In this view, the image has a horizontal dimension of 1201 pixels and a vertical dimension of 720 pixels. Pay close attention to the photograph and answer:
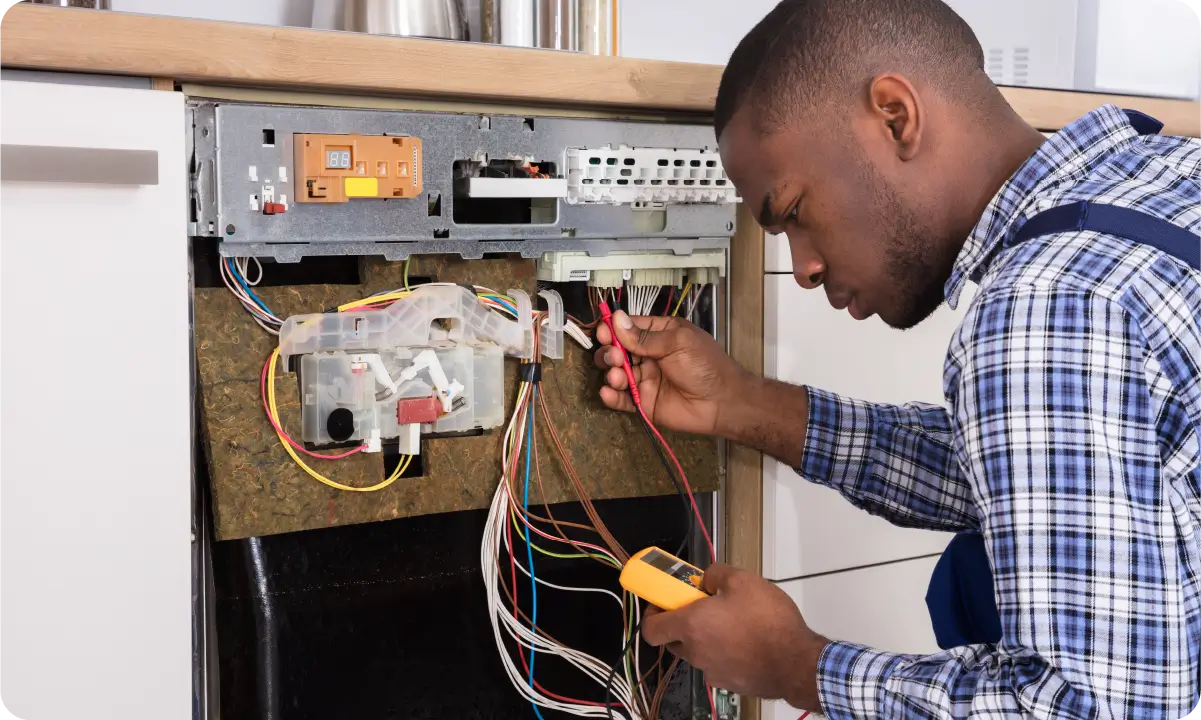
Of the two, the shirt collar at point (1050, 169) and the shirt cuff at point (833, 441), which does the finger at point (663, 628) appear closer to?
the shirt cuff at point (833, 441)

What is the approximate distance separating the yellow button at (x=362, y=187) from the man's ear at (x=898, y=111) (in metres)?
0.42

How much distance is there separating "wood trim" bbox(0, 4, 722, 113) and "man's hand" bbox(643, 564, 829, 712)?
47 cm

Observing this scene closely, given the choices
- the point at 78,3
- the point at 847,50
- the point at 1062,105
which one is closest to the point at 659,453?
the point at 847,50

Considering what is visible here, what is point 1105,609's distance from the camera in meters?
0.68

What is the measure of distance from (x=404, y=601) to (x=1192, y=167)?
2.70ft

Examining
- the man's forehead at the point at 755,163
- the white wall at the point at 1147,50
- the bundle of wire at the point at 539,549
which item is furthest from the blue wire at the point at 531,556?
the white wall at the point at 1147,50

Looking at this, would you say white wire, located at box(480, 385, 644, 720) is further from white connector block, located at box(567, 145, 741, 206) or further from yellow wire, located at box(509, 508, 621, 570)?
white connector block, located at box(567, 145, 741, 206)

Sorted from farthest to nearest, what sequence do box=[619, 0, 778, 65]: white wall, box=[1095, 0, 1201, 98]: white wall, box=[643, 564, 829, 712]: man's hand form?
box=[1095, 0, 1201, 98]: white wall → box=[619, 0, 778, 65]: white wall → box=[643, 564, 829, 712]: man's hand

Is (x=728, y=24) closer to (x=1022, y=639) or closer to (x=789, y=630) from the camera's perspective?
(x=789, y=630)

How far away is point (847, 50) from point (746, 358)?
413 mm

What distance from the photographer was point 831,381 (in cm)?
120

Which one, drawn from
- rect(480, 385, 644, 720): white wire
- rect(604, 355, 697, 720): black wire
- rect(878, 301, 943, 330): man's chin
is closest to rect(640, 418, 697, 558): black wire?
rect(604, 355, 697, 720): black wire

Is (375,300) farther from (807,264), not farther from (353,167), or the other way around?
(807,264)

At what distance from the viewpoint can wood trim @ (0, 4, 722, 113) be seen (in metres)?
0.77
